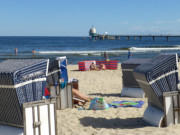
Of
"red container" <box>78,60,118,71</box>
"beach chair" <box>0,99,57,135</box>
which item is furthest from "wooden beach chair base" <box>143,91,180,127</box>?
"red container" <box>78,60,118,71</box>

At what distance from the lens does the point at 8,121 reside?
5.19 m

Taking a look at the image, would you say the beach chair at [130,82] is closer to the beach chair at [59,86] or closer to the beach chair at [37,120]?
the beach chair at [59,86]

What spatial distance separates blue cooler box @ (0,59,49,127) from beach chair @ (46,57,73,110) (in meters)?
2.70

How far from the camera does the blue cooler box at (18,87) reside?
488 centimetres

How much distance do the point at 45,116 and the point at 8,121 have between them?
0.71 m

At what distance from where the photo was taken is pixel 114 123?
6684 mm

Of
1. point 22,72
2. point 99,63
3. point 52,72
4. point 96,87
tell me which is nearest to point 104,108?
point 52,72

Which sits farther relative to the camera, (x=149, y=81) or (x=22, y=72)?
(x=149, y=81)

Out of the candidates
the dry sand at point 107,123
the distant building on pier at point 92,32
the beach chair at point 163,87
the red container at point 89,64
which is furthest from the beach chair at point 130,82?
the distant building on pier at point 92,32

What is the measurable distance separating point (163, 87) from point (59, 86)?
3303mm

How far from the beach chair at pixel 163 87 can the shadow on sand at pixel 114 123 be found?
1.35 ft

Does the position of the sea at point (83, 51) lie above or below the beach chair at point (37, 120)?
above

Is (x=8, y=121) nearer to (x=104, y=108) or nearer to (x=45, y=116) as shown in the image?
(x=45, y=116)

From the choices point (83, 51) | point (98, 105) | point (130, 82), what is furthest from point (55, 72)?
point (83, 51)
